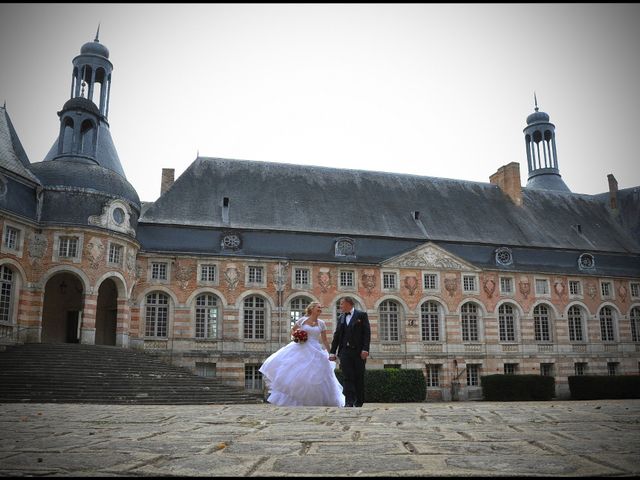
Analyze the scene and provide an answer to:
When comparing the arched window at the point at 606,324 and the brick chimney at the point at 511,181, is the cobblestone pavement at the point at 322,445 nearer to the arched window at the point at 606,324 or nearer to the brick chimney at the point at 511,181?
the arched window at the point at 606,324

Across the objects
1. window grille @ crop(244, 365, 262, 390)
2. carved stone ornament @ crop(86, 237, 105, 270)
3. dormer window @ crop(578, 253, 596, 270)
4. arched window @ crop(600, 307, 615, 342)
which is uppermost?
dormer window @ crop(578, 253, 596, 270)

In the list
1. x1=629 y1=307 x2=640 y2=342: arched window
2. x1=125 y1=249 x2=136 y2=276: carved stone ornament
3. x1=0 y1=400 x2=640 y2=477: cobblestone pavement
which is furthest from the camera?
x1=629 y1=307 x2=640 y2=342: arched window

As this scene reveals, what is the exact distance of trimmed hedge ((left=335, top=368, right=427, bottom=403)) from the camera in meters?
22.2

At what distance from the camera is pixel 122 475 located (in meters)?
2.94

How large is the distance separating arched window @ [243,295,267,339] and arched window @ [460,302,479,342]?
10.1 meters

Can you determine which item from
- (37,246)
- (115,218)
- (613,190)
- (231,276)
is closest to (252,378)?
(231,276)

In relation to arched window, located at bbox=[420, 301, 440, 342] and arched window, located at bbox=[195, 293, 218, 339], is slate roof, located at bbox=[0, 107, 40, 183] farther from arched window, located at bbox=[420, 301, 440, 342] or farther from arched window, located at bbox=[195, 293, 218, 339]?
arched window, located at bbox=[420, 301, 440, 342]

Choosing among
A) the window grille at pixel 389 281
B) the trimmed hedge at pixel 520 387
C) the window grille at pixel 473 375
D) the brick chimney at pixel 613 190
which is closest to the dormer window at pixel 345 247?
the window grille at pixel 389 281

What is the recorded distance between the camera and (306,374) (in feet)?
32.4

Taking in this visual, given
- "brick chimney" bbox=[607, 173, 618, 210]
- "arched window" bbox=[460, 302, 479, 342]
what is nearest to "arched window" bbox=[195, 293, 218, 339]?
"arched window" bbox=[460, 302, 479, 342]

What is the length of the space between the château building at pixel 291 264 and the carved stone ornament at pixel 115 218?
9 centimetres

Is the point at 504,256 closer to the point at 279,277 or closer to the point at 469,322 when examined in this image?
the point at 469,322

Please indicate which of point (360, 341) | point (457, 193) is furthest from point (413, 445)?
point (457, 193)

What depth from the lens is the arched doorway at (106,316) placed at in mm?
25203
